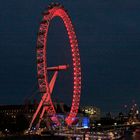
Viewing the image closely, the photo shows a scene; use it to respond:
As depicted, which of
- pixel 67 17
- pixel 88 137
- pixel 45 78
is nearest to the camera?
pixel 88 137

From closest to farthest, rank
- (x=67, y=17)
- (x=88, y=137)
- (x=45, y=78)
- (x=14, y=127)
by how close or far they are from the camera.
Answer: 1. (x=88, y=137)
2. (x=45, y=78)
3. (x=67, y=17)
4. (x=14, y=127)

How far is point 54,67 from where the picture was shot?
44188 millimetres

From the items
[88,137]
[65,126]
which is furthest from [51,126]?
[88,137]

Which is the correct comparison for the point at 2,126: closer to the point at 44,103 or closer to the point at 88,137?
the point at 44,103

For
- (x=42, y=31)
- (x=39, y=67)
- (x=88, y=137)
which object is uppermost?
(x=42, y=31)

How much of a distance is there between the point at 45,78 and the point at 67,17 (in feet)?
21.1

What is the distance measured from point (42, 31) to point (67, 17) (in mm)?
3208

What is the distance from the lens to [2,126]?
184 feet

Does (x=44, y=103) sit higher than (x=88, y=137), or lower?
higher

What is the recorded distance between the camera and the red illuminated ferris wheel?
41969 mm

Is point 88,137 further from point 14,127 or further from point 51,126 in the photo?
point 14,127

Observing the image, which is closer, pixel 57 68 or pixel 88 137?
pixel 88 137

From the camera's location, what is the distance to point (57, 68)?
4406 centimetres

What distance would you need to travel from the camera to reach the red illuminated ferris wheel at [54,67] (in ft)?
138
